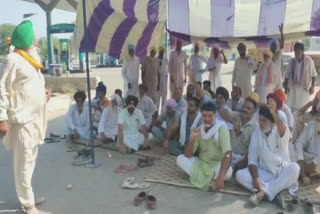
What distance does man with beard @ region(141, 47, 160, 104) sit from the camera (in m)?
7.60

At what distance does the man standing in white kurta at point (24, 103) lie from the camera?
10.6 ft

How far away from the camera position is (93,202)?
3848mm

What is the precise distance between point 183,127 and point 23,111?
91.1 inches

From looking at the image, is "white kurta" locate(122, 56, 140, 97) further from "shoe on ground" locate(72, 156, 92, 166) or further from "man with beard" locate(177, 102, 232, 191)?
"man with beard" locate(177, 102, 232, 191)

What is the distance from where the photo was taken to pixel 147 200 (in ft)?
12.2

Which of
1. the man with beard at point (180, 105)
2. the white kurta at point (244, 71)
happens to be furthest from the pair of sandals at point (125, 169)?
the white kurta at point (244, 71)

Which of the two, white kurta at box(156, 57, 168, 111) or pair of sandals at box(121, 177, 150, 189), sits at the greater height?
white kurta at box(156, 57, 168, 111)

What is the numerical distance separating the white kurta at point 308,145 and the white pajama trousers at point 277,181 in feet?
1.87

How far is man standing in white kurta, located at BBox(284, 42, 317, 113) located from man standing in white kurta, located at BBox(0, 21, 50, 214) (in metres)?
4.40

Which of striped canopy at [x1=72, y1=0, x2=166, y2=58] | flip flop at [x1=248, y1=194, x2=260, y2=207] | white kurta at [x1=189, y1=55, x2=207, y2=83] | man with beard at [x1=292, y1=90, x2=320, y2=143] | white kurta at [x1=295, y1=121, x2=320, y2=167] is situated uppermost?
striped canopy at [x1=72, y1=0, x2=166, y2=58]

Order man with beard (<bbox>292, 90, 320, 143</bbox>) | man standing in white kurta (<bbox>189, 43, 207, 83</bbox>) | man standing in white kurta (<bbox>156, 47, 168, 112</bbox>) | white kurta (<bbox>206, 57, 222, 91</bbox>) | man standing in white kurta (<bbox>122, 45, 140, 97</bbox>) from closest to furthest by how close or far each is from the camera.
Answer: man with beard (<bbox>292, 90, 320, 143</bbox>) < man standing in white kurta (<bbox>122, 45, 140, 97</bbox>) < man standing in white kurta (<bbox>156, 47, 168, 112</bbox>) < man standing in white kurta (<bbox>189, 43, 207, 83</bbox>) < white kurta (<bbox>206, 57, 222, 91</bbox>)

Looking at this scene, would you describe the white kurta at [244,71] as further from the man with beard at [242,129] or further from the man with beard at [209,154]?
the man with beard at [209,154]

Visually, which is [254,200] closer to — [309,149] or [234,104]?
[309,149]

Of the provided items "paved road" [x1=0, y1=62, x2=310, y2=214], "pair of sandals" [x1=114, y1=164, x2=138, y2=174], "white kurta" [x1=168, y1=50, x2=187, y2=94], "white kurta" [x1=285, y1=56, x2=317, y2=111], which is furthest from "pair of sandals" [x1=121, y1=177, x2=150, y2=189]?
"white kurta" [x1=168, y1=50, x2=187, y2=94]
